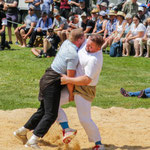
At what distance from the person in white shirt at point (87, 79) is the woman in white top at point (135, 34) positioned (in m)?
9.38

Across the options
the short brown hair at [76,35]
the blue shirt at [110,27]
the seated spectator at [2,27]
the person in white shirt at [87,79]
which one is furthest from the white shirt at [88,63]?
the blue shirt at [110,27]

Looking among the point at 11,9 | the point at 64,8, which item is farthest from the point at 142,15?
the point at 11,9

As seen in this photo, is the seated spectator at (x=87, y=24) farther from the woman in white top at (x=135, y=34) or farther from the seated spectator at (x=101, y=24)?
the woman in white top at (x=135, y=34)

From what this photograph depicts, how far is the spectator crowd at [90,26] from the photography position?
1450 cm

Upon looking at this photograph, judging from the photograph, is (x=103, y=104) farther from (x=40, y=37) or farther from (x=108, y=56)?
(x=40, y=37)

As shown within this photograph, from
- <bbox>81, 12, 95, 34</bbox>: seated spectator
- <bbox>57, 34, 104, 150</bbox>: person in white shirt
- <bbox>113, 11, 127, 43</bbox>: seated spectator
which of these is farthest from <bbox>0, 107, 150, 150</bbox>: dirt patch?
<bbox>81, 12, 95, 34</bbox>: seated spectator

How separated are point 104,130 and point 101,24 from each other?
1013 centimetres

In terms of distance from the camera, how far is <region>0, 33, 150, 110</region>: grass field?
29.1 feet

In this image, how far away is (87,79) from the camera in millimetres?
5172

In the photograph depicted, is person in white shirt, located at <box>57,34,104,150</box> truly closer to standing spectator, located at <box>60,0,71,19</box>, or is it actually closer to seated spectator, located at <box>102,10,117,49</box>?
seated spectator, located at <box>102,10,117,49</box>

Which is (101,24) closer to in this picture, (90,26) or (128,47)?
(90,26)

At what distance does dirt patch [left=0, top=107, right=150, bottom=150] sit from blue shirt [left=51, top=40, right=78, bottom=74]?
1.29 m

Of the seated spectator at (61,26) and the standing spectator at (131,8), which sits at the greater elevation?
the standing spectator at (131,8)

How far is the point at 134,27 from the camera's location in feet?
48.4
